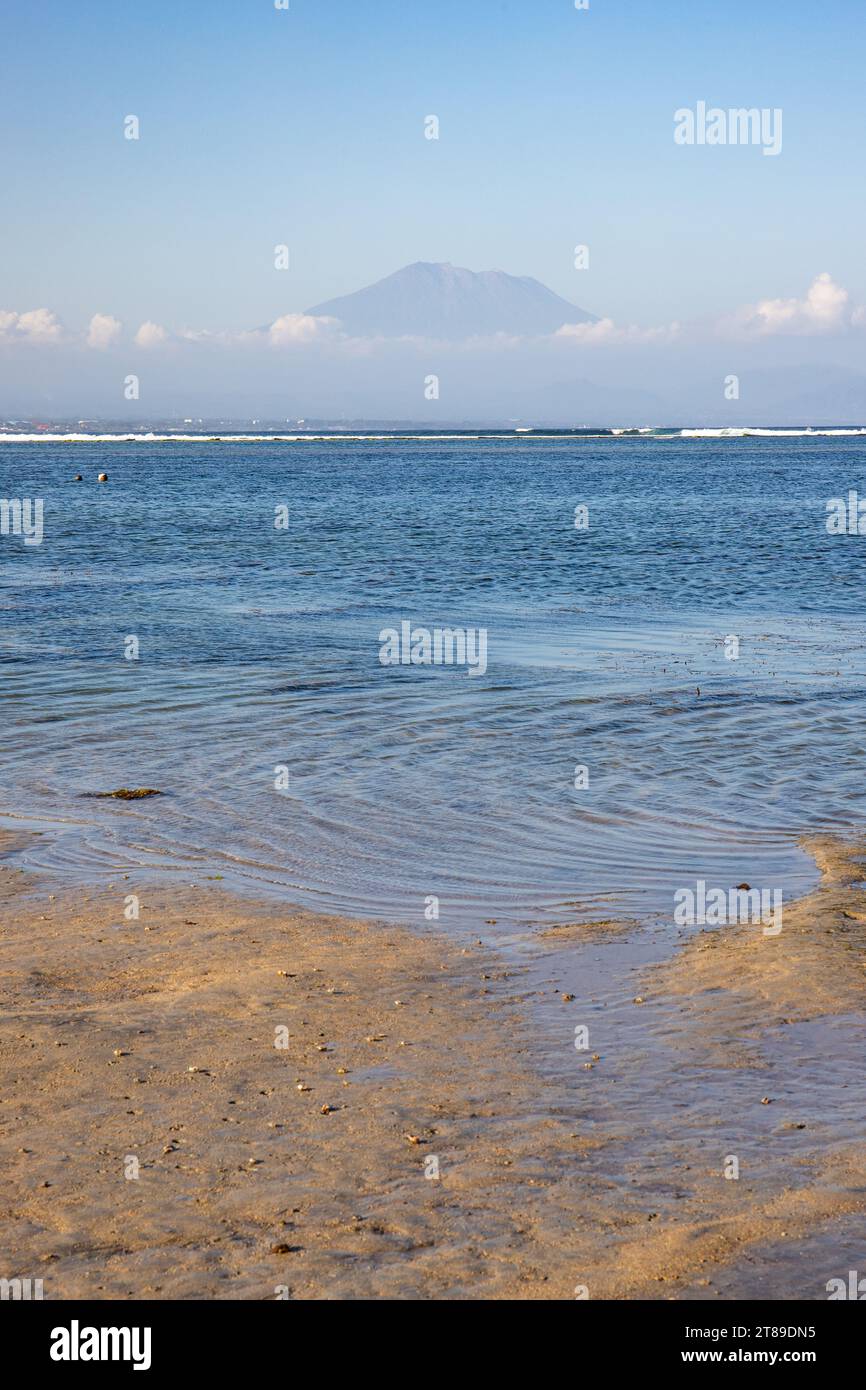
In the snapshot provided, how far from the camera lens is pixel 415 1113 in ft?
19.7

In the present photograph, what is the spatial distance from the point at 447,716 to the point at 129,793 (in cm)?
479

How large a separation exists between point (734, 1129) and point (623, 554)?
31.4 metres

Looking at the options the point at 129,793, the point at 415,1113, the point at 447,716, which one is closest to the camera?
the point at 415,1113

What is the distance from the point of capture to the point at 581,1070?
645cm

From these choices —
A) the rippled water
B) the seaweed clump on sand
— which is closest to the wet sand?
the rippled water

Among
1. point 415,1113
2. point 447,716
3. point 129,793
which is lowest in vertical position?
point 415,1113

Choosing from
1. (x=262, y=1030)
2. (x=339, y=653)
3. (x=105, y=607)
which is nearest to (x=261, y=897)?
(x=262, y=1030)

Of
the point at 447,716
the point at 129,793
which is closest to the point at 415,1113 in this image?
the point at 129,793

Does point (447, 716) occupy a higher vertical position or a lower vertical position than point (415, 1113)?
higher

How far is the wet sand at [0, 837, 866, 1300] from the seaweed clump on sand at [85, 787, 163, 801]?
3.15m

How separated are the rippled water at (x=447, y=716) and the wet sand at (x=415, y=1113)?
136cm

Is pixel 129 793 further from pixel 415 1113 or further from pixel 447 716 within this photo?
pixel 415 1113

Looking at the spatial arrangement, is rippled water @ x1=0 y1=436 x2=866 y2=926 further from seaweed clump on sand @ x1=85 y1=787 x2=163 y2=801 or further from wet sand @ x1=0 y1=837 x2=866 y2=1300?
wet sand @ x1=0 y1=837 x2=866 y2=1300
